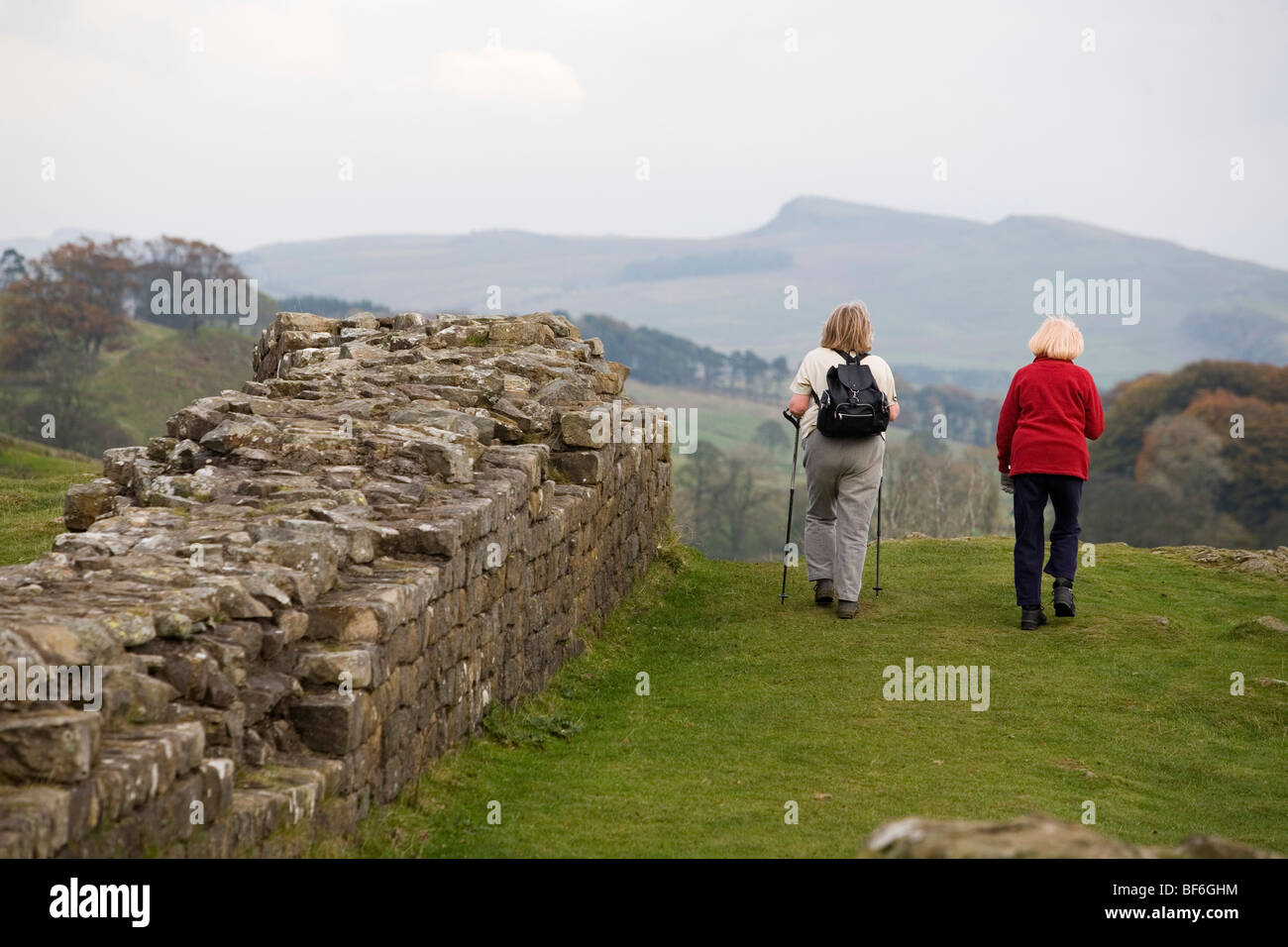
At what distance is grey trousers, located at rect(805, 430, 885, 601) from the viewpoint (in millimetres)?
12516

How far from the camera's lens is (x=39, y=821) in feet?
15.5

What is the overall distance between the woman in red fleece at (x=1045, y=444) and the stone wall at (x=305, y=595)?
3838 millimetres

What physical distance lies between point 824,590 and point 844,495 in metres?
1.28

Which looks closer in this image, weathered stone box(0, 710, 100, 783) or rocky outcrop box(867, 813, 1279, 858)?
rocky outcrop box(867, 813, 1279, 858)

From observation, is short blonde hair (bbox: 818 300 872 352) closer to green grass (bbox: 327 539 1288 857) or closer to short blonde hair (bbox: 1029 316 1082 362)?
short blonde hair (bbox: 1029 316 1082 362)

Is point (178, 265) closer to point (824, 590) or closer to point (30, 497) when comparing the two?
point (30, 497)

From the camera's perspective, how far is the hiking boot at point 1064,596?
13.0 m

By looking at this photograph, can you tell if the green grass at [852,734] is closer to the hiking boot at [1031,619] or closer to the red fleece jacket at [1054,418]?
the hiking boot at [1031,619]

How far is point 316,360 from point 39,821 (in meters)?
10.7

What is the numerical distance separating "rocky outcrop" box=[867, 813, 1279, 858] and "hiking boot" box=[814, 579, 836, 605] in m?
9.20

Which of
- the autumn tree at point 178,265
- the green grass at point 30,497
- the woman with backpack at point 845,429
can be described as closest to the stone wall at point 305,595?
the woman with backpack at point 845,429

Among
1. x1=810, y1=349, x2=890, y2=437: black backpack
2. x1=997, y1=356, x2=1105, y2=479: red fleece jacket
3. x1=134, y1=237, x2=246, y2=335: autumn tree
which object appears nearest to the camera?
x1=810, y1=349, x2=890, y2=437: black backpack

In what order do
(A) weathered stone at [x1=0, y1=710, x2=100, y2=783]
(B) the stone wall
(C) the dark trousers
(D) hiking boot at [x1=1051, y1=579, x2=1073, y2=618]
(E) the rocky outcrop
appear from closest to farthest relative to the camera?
1. (E) the rocky outcrop
2. (A) weathered stone at [x1=0, y1=710, x2=100, y2=783]
3. (B) the stone wall
4. (C) the dark trousers
5. (D) hiking boot at [x1=1051, y1=579, x2=1073, y2=618]

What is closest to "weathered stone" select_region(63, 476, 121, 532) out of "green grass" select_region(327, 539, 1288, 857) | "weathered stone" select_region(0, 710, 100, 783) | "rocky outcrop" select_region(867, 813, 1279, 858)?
"green grass" select_region(327, 539, 1288, 857)
